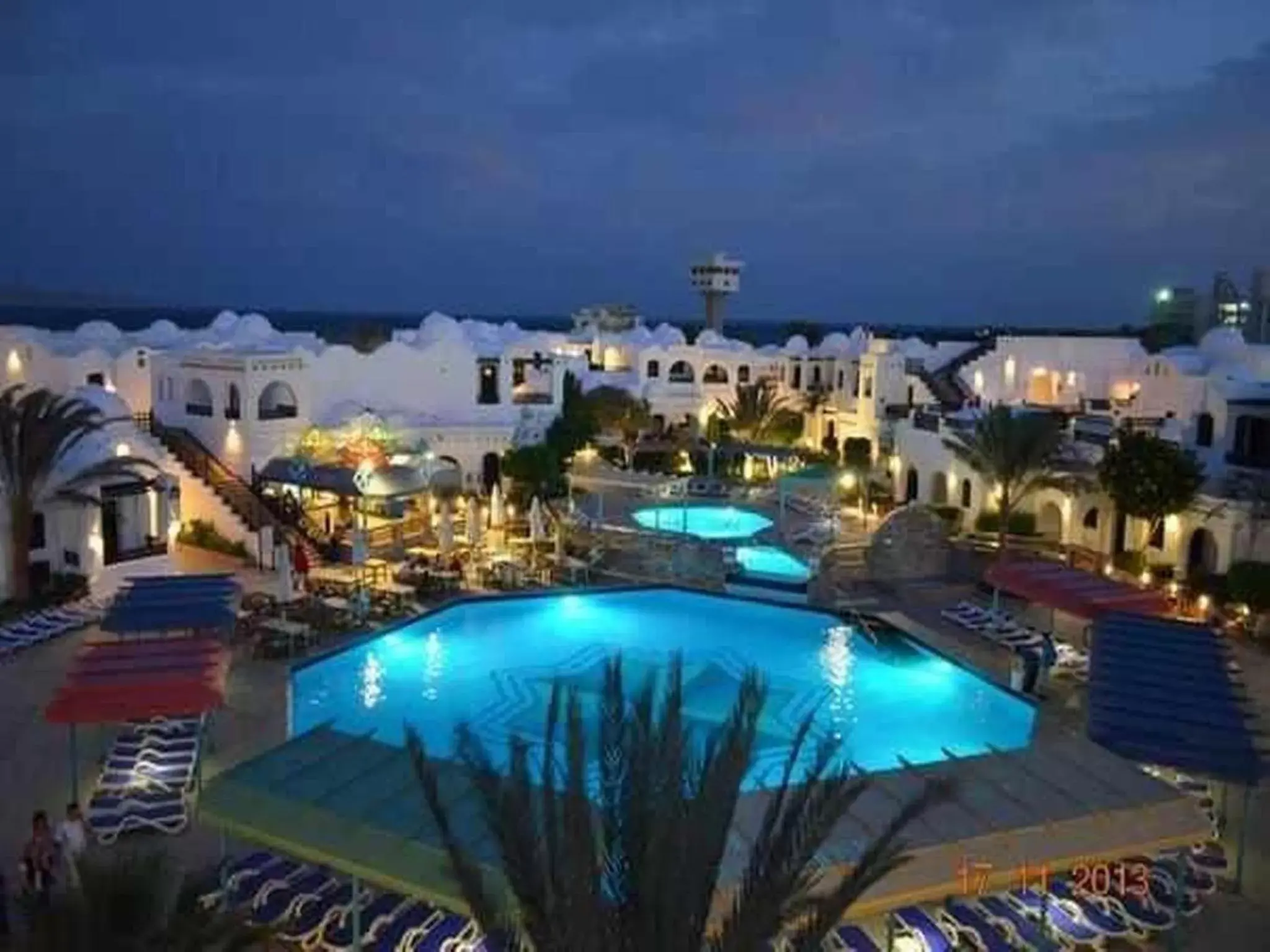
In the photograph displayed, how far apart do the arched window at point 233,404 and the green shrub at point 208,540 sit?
348cm

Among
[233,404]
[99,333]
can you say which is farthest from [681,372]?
[233,404]

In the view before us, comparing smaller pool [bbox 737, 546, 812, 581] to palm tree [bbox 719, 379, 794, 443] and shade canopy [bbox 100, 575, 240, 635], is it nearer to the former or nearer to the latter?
shade canopy [bbox 100, 575, 240, 635]

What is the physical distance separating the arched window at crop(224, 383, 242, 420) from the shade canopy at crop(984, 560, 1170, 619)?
1953 cm

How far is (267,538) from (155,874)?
776 inches

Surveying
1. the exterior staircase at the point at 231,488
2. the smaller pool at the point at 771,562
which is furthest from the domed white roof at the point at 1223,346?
the exterior staircase at the point at 231,488

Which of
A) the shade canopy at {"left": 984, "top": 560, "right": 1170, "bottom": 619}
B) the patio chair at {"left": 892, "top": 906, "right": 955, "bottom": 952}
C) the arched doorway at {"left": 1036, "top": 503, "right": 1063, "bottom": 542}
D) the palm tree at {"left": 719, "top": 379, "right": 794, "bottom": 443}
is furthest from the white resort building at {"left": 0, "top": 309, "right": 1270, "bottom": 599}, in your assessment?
the patio chair at {"left": 892, "top": 906, "right": 955, "bottom": 952}

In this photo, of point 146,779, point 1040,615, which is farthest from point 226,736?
point 1040,615

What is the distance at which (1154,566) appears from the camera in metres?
24.7

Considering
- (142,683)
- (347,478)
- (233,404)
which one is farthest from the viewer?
(233,404)

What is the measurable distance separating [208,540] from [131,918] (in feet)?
70.8

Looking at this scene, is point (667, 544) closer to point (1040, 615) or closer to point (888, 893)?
point (1040, 615)

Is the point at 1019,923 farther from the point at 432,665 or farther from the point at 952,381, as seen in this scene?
the point at 952,381

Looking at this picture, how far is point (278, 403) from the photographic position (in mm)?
30953

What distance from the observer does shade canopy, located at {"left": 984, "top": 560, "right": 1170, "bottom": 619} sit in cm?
1836
